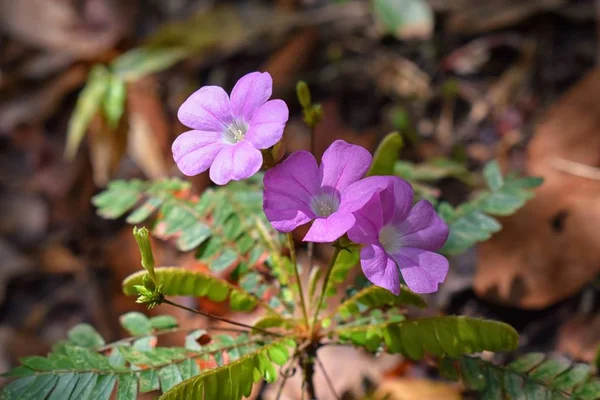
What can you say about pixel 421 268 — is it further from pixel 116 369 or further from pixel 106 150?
pixel 106 150

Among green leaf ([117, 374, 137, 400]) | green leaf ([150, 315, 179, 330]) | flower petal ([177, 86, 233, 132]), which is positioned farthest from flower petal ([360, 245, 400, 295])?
green leaf ([150, 315, 179, 330])

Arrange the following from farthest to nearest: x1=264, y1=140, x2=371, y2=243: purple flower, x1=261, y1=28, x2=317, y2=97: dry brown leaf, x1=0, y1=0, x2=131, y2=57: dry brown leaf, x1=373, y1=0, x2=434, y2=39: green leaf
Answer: x1=0, y1=0, x2=131, y2=57: dry brown leaf → x1=261, y1=28, x2=317, y2=97: dry brown leaf → x1=373, y1=0, x2=434, y2=39: green leaf → x1=264, y1=140, x2=371, y2=243: purple flower

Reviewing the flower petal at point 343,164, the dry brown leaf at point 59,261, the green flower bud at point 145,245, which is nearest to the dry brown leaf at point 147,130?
the dry brown leaf at point 59,261

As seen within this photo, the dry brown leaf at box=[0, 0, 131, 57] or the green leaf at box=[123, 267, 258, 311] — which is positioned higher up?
the dry brown leaf at box=[0, 0, 131, 57]

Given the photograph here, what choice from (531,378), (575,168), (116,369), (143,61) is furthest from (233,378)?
(143,61)

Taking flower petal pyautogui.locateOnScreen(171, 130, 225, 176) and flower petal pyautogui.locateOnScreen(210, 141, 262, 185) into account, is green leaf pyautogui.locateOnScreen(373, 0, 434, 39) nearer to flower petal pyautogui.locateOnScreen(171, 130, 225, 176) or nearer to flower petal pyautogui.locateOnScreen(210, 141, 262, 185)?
flower petal pyautogui.locateOnScreen(171, 130, 225, 176)

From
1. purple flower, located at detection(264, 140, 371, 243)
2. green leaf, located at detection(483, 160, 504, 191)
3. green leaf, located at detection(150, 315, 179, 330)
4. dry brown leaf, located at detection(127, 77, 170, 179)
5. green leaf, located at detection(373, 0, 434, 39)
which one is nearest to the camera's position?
purple flower, located at detection(264, 140, 371, 243)

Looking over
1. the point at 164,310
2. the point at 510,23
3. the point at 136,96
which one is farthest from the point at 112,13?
the point at 510,23

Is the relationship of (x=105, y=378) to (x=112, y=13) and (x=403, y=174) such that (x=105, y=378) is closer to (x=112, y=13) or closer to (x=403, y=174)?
(x=403, y=174)
